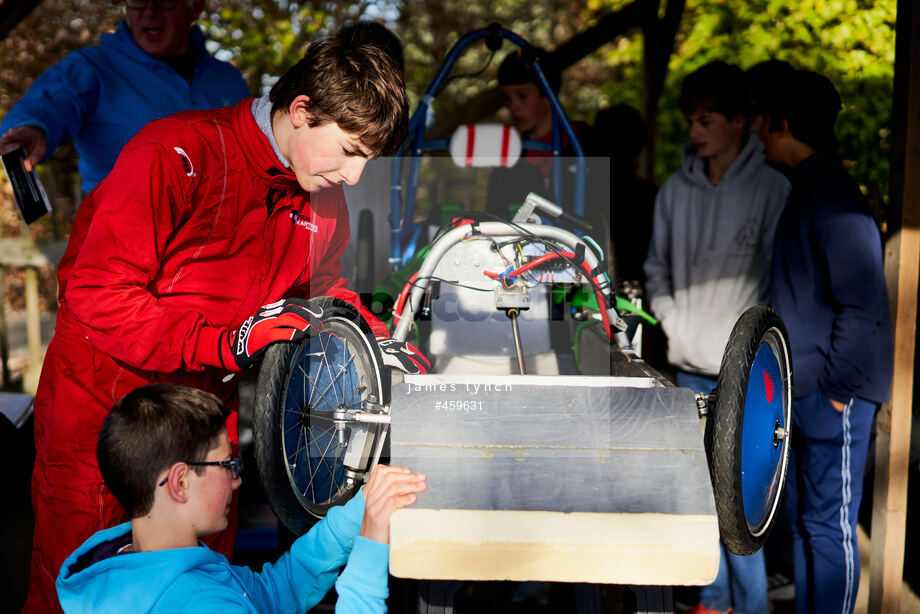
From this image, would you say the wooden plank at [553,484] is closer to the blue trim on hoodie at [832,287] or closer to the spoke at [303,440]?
the spoke at [303,440]

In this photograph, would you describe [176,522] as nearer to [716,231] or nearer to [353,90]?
[353,90]

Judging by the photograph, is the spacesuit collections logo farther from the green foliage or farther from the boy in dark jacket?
the green foliage

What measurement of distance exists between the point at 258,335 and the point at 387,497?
1.49 ft

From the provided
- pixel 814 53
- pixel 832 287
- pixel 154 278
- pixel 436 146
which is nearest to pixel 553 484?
pixel 154 278

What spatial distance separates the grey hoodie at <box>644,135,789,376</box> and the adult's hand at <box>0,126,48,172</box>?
225 cm

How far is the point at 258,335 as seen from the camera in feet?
5.78

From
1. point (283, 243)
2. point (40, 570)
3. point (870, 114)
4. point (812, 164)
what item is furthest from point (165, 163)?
point (870, 114)

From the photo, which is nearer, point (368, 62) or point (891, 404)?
point (368, 62)

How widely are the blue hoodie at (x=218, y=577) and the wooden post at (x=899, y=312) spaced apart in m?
2.22

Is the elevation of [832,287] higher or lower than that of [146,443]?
higher

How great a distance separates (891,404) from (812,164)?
3.07ft

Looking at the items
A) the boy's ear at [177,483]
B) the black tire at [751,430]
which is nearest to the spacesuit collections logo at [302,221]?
the boy's ear at [177,483]

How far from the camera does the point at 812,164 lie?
9.28 feet

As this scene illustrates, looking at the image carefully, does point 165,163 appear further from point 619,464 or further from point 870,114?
point 870,114
